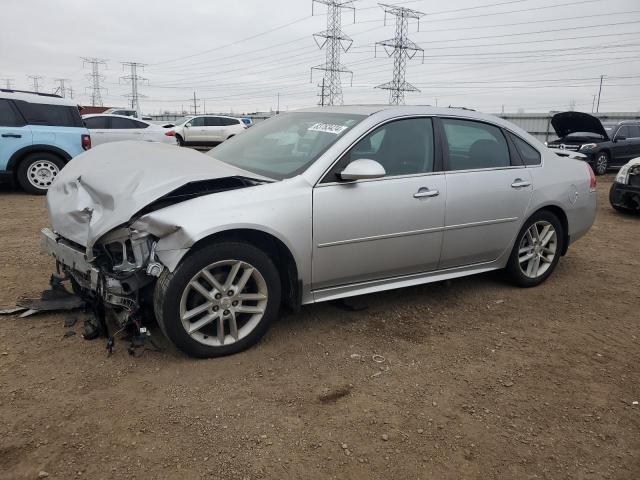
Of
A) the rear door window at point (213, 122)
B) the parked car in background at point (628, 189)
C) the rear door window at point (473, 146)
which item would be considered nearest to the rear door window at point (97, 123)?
the rear door window at point (213, 122)

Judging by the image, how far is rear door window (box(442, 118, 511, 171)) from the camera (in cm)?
411

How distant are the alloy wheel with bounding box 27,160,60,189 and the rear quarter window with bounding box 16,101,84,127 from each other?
27.4 inches

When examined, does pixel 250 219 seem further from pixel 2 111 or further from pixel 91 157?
pixel 2 111

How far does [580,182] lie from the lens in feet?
16.0

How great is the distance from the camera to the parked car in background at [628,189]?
27.2 feet

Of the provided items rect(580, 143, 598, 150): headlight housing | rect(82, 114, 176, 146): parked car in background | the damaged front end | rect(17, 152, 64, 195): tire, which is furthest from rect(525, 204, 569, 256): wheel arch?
rect(82, 114, 176, 146): parked car in background

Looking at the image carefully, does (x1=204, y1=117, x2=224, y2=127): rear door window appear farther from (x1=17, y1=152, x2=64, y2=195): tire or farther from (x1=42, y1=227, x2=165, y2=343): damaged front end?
(x1=42, y1=227, x2=165, y2=343): damaged front end

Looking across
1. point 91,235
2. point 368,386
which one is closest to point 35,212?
point 91,235

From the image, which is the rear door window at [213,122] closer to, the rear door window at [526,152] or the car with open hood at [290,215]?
the car with open hood at [290,215]

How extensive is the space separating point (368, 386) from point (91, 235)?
72.7 inches

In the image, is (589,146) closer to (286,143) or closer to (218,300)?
(286,143)

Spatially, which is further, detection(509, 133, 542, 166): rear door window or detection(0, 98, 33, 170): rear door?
detection(0, 98, 33, 170): rear door

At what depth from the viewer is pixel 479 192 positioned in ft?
13.5

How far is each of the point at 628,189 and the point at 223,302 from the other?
7783mm
